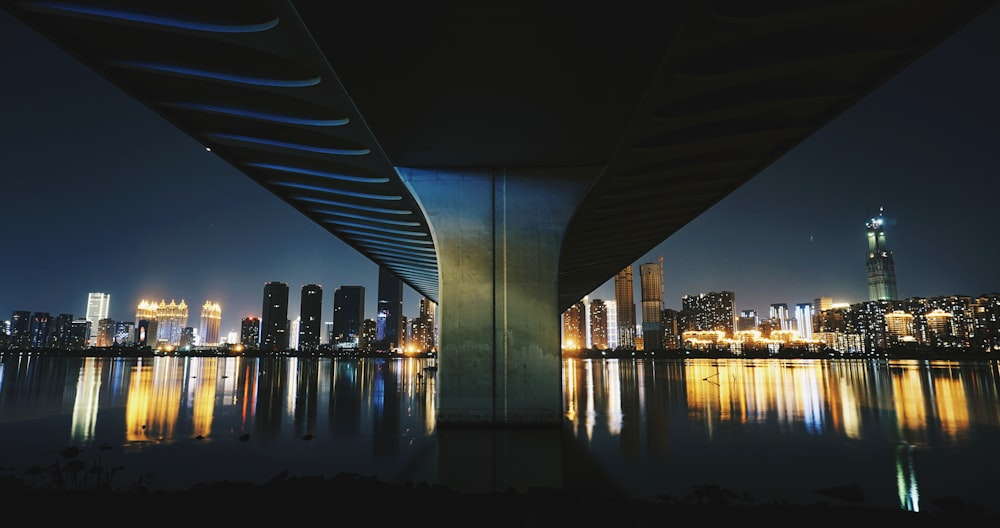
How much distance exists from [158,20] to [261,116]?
3.79 m

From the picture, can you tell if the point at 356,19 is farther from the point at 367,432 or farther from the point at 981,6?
the point at 367,432

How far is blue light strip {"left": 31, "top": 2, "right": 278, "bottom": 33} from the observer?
A: 8414mm

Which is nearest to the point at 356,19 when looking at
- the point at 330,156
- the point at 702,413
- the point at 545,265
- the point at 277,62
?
the point at 277,62

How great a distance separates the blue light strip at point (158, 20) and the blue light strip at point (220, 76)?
1670 mm

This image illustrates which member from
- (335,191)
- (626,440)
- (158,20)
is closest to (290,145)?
(335,191)

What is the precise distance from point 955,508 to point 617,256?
28.2 m

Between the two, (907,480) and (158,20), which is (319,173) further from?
(907,480)

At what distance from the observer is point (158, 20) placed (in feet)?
28.6

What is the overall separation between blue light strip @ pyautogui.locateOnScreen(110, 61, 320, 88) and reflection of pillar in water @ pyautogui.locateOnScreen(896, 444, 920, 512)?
12098mm

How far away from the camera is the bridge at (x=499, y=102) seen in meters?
8.72

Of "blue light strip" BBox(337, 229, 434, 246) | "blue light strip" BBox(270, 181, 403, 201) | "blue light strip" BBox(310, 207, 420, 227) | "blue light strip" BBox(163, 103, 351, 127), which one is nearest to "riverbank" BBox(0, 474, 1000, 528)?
"blue light strip" BBox(163, 103, 351, 127)

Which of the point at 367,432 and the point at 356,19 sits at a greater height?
the point at 356,19

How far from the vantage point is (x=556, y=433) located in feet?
48.5

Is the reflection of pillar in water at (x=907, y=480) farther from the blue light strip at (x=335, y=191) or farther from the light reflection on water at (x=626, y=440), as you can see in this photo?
the blue light strip at (x=335, y=191)
